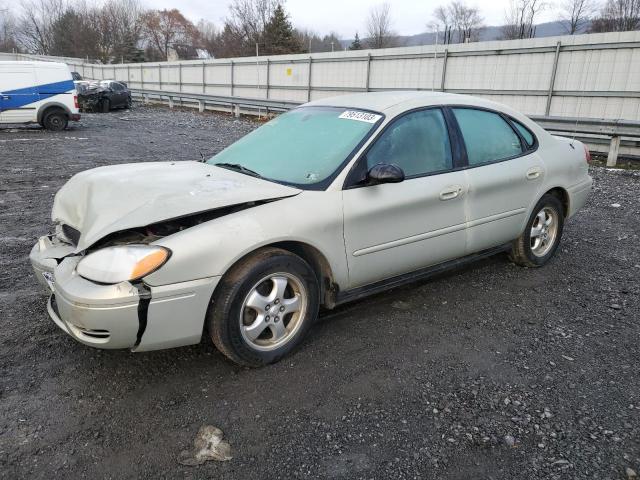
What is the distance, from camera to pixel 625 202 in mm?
7324

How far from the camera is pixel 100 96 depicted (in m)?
25.1

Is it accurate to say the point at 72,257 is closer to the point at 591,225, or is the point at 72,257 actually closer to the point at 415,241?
the point at 415,241

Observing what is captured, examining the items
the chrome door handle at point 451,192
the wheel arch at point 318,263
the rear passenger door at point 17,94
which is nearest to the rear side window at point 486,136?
the chrome door handle at point 451,192

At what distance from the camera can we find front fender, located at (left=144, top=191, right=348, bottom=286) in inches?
102

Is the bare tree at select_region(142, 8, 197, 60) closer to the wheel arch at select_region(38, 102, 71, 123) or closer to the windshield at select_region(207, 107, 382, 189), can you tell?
the wheel arch at select_region(38, 102, 71, 123)

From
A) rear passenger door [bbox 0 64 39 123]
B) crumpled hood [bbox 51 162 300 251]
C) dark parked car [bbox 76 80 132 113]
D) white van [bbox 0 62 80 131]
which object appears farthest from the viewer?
dark parked car [bbox 76 80 132 113]

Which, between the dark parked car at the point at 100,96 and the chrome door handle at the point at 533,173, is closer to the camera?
the chrome door handle at the point at 533,173

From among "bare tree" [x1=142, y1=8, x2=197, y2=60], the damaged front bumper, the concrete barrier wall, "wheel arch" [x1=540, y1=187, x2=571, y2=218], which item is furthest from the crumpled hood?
"bare tree" [x1=142, y1=8, x2=197, y2=60]

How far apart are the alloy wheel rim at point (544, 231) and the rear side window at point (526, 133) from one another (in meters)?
0.62

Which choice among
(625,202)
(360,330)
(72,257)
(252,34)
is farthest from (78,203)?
(252,34)

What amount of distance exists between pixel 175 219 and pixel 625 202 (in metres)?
7.00

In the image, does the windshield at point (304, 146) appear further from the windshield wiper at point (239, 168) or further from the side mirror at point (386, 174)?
the side mirror at point (386, 174)

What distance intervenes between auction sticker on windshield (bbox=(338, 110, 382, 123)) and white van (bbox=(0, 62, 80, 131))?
15.1 meters

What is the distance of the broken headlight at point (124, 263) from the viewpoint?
2506 mm
